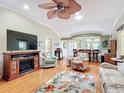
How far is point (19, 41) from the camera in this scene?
4305 mm

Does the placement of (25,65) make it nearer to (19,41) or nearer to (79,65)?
(19,41)

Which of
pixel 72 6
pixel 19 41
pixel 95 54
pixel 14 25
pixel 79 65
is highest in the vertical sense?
pixel 72 6

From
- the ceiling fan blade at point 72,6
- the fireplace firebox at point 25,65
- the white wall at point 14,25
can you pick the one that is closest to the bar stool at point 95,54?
the white wall at point 14,25

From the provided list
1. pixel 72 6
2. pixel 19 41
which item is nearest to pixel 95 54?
pixel 19 41

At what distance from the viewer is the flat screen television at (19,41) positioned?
3.86 meters

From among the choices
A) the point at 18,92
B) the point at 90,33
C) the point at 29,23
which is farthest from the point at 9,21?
the point at 90,33

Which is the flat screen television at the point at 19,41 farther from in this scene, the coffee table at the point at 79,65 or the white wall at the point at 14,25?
the coffee table at the point at 79,65

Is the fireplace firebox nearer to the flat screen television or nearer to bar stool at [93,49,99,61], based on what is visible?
the flat screen television

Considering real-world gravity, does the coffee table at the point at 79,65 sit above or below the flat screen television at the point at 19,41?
below

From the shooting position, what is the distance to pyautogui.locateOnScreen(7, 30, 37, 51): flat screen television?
12.7 feet

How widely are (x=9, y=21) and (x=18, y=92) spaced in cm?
284

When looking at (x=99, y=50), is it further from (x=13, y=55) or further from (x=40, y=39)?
(x=13, y=55)

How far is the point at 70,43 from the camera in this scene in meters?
9.92

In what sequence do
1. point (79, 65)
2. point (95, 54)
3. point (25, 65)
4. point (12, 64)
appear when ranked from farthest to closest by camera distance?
point (95, 54) → point (79, 65) → point (25, 65) → point (12, 64)
